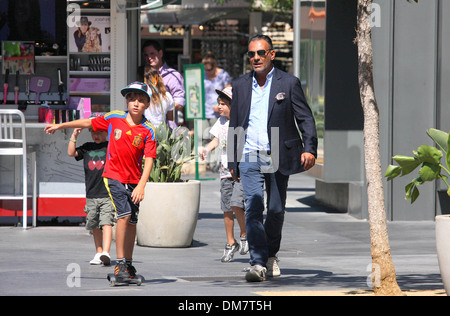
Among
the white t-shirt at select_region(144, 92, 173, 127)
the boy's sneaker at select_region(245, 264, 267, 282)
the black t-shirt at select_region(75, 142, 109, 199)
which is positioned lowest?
the boy's sneaker at select_region(245, 264, 267, 282)

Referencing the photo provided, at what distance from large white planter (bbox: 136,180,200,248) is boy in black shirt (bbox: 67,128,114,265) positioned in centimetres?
74

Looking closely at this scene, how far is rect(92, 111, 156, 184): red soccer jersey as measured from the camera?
7840 millimetres

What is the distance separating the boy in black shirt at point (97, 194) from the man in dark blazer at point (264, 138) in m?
1.67

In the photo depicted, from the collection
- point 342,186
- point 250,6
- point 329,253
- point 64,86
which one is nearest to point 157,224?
point 329,253

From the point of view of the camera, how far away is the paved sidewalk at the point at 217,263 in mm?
7512

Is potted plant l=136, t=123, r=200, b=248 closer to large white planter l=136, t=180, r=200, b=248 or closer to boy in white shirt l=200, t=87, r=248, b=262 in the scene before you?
large white planter l=136, t=180, r=200, b=248

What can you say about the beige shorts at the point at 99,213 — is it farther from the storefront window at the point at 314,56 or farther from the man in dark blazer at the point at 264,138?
the storefront window at the point at 314,56

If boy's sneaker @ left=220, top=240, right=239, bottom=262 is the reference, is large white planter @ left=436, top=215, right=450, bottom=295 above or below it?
above

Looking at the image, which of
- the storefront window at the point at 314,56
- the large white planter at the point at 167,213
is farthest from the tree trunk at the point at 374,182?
the storefront window at the point at 314,56

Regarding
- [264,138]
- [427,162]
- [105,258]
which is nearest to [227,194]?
[105,258]

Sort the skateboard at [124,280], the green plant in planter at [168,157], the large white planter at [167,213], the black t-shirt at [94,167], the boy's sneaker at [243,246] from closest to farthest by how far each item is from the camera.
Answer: the skateboard at [124,280]
the black t-shirt at [94,167]
the boy's sneaker at [243,246]
the large white planter at [167,213]
the green plant in planter at [168,157]

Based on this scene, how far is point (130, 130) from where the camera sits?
310 inches

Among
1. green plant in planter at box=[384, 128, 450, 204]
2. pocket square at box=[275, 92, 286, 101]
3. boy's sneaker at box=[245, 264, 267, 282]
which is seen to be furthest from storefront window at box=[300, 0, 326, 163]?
green plant in planter at box=[384, 128, 450, 204]

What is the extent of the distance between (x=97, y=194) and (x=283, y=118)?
2333 mm
